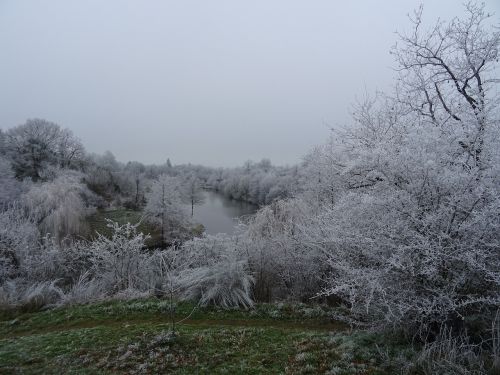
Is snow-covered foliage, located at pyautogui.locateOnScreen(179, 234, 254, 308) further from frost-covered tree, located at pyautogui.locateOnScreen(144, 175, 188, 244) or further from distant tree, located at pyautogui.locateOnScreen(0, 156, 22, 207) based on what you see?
frost-covered tree, located at pyautogui.locateOnScreen(144, 175, 188, 244)

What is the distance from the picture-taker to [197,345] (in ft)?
17.5

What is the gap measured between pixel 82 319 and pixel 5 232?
278 inches

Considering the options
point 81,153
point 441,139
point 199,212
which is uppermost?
point 81,153

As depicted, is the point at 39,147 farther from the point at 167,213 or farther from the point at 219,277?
the point at 219,277

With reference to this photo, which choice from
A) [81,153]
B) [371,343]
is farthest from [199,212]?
[371,343]

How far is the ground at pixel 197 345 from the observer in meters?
4.59

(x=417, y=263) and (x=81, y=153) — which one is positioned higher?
(x=81, y=153)

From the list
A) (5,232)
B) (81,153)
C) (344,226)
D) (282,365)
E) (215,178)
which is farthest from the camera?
(215,178)

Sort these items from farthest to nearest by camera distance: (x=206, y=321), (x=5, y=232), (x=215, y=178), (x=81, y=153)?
(x=215, y=178) < (x=81, y=153) < (x=5, y=232) < (x=206, y=321)

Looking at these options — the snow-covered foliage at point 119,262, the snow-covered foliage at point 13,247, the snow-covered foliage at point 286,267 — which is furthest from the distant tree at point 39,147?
the snow-covered foliage at point 286,267

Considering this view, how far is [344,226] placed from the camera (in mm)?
5672

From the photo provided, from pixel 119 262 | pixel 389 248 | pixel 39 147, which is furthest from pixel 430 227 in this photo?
pixel 39 147

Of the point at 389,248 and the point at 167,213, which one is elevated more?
the point at 389,248

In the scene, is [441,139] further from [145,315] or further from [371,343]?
[145,315]
